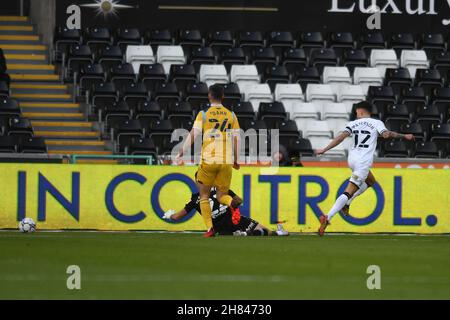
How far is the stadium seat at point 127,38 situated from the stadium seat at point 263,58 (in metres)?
2.88

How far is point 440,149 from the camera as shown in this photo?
92.2ft

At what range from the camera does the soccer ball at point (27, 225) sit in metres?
19.2

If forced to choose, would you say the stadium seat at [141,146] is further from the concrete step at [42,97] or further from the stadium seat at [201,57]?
the stadium seat at [201,57]

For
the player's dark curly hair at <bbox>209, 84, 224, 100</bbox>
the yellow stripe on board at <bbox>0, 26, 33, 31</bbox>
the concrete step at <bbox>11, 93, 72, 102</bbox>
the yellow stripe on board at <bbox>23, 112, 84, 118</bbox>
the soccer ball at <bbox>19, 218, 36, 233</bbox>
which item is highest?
the yellow stripe on board at <bbox>0, 26, 33, 31</bbox>

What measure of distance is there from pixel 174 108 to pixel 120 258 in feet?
46.4

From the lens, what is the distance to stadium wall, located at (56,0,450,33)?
31.4m

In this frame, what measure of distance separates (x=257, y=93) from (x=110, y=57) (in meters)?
3.57

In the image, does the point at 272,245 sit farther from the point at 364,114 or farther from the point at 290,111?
the point at 290,111

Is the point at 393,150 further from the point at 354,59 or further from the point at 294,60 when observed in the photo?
the point at 294,60

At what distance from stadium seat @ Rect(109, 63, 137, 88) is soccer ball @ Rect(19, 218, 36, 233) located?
904 centimetres

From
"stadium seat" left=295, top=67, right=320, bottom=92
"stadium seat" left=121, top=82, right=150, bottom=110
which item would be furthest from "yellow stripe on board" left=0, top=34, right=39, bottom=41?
"stadium seat" left=295, top=67, right=320, bottom=92

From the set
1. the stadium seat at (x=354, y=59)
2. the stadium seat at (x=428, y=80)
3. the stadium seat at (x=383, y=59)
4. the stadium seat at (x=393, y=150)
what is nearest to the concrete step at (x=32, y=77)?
the stadium seat at (x=354, y=59)

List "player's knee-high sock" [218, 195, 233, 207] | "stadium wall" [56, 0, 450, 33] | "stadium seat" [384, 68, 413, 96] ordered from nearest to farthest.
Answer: "player's knee-high sock" [218, 195, 233, 207]
"stadium seat" [384, 68, 413, 96]
"stadium wall" [56, 0, 450, 33]

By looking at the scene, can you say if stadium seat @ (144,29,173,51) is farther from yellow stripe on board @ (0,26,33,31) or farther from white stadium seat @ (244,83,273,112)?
yellow stripe on board @ (0,26,33,31)
